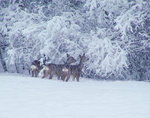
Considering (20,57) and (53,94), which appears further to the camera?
(20,57)

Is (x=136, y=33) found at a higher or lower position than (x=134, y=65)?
higher

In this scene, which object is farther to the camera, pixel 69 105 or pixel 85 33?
pixel 85 33

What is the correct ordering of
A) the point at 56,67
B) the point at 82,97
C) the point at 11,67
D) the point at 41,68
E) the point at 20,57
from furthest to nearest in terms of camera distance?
the point at 11,67, the point at 20,57, the point at 41,68, the point at 56,67, the point at 82,97

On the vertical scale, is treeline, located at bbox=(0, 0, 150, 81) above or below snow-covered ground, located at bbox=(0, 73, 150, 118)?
above

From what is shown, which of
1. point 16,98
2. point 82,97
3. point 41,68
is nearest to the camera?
point 16,98

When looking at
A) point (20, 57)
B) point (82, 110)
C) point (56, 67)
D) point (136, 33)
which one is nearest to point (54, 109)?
point (82, 110)

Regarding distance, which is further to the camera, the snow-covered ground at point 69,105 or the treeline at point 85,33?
the treeline at point 85,33

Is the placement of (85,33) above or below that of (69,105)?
above

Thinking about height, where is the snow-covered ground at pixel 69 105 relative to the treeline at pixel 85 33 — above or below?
below

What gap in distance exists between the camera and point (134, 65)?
56.1 feet

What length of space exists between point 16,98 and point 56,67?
6340 millimetres

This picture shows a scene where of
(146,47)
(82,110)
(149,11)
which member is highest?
(149,11)

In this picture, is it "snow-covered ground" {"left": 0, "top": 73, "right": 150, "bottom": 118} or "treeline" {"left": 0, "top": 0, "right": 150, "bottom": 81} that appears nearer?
"snow-covered ground" {"left": 0, "top": 73, "right": 150, "bottom": 118}

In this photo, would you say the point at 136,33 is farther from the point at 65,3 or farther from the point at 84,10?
the point at 65,3
